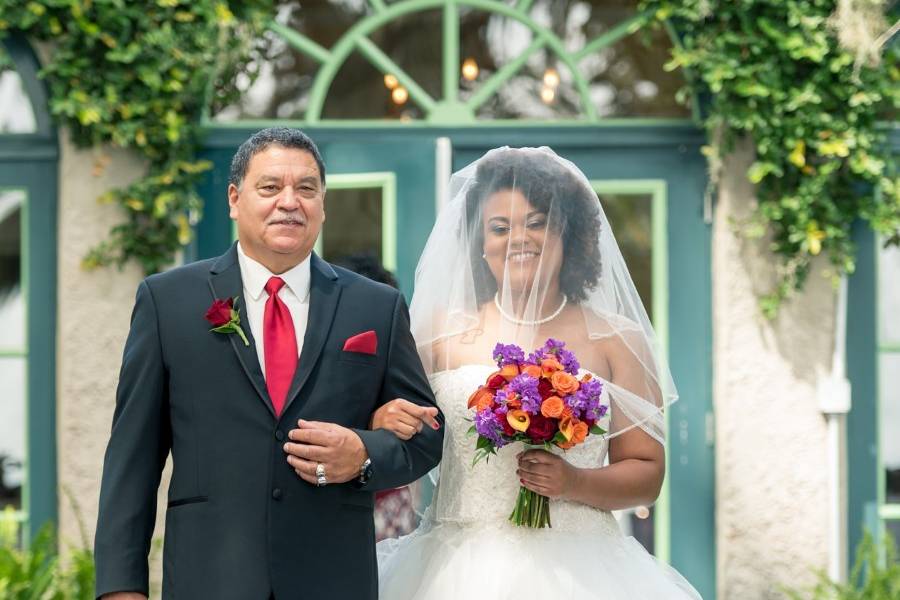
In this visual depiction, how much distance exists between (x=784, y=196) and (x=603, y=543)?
8.90ft

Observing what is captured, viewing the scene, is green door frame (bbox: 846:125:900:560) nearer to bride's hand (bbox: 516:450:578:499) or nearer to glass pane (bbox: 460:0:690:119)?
glass pane (bbox: 460:0:690:119)

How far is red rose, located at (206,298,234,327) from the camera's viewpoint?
9.78 feet

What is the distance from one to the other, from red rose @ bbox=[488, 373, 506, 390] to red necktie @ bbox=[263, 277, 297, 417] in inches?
21.5

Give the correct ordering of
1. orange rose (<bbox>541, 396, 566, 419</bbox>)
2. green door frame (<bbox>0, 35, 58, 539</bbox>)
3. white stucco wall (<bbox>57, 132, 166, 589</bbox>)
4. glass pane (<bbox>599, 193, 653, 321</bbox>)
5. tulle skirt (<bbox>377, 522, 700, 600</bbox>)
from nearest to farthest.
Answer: orange rose (<bbox>541, 396, 566, 419</bbox>) < tulle skirt (<bbox>377, 522, 700, 600</bbox>) < white stucco wall (<bbox>57, 132, 166, 589</bbox>) < green door frame (<bbox>0, 35, 58, 539</bbox>) < glass pane (<bbox>599, 193, 653, 321</bbox>)

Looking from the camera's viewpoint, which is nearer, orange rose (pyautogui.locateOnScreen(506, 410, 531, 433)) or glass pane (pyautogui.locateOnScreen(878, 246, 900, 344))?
orange rose (pyautogui.locateOnScreen(506, 410, 531, 433))

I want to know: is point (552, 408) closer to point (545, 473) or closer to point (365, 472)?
point (545, 473)

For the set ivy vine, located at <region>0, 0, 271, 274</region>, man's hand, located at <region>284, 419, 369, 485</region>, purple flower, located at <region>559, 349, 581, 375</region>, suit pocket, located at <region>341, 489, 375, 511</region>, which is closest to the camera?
man's hand, located at <region>284, 419, 369, 485</region>

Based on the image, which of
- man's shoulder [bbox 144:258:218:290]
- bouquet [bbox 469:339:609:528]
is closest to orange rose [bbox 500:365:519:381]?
bouquet [bbox 469:339:609:528]

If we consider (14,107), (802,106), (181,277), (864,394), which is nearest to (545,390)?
(181,277)

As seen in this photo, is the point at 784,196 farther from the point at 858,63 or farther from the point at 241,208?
the point at 241,208

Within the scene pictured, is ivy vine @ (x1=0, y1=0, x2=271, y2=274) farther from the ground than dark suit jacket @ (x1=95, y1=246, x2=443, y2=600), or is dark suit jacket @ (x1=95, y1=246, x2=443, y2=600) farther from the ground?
ivy vine @ (x1=0, y1=0, x2=271, y2=274)

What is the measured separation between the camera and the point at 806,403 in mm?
5875

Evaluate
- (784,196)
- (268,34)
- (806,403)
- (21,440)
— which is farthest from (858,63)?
(21,440)

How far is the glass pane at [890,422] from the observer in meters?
6.05
